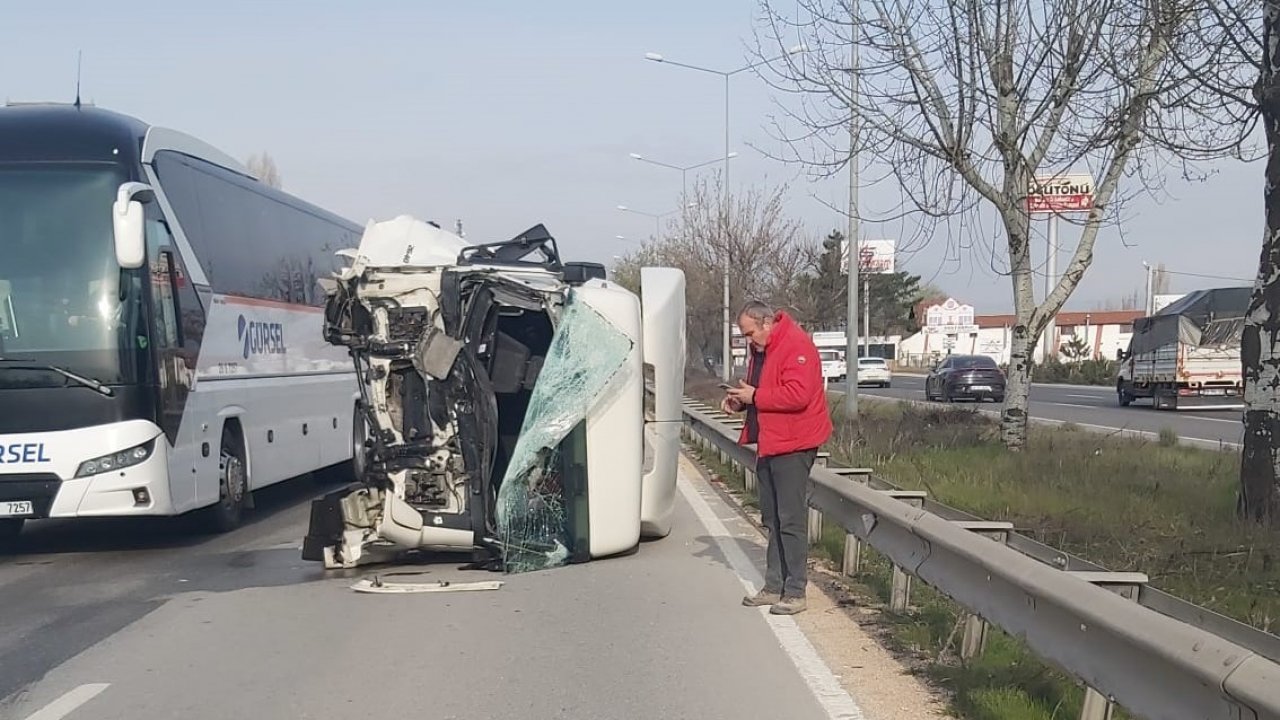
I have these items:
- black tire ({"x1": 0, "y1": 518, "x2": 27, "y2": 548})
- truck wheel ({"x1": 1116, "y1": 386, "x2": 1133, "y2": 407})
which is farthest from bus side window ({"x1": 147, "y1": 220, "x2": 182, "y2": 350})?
truck wheel ({"x1": 1116, "y1": 386, "x2": 1133, "y2": 407})

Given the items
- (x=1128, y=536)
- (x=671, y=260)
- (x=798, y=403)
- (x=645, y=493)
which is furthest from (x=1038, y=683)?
(x=671, y=260)

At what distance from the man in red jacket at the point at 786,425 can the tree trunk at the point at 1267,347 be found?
156 inches

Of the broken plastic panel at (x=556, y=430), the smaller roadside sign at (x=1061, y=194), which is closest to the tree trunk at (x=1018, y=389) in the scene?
the smaller roadside sign at (x=1061, y=194)

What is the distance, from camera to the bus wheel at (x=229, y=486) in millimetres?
11531

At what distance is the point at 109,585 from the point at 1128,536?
7.61 metres

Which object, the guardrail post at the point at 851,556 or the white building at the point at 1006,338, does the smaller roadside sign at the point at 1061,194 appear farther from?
the white building at the point at 1006,338

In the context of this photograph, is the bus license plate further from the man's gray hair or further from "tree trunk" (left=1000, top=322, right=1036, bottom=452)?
"tree trunk" (left=1000, top=322, right=1036, bottom=452)

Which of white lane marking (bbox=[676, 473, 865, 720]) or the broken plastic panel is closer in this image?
white lane marking (bbox=[676, 473, 865, 720])

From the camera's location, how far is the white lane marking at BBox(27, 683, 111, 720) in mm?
5668

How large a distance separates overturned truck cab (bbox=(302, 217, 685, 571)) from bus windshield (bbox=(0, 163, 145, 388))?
1.98 metres

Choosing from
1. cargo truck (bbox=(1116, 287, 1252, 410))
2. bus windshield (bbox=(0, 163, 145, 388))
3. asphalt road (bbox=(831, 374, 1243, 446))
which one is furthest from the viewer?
cargo truck (bbox=(1116, 287, 1252, 410))

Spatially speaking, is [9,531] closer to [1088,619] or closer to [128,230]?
[128,230]

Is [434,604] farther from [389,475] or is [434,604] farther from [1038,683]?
[1038,683]

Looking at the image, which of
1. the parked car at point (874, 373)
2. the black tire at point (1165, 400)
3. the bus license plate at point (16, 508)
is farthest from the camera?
the parked car at point (874, 373)
